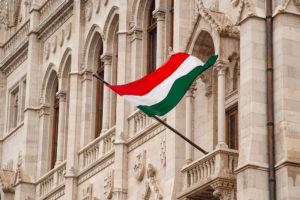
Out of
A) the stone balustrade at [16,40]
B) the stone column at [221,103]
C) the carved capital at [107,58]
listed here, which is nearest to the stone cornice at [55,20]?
the stone balustrade at [16,40]

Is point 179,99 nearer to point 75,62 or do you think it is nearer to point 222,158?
point 222,158

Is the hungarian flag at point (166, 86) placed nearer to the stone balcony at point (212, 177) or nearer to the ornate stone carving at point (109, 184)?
the stone balcony at point (212, 177)

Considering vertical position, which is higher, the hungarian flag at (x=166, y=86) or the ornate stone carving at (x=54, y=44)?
the ornate stone carving at (x=54, y=44)

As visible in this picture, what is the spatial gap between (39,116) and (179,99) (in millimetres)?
14966

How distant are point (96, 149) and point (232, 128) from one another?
27.3 ft

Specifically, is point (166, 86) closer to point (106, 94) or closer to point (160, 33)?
point (160, 33)

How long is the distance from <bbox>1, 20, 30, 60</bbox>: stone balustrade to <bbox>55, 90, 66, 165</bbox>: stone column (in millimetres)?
5363

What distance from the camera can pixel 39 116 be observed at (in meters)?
43.0

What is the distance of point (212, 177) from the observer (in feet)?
91.1

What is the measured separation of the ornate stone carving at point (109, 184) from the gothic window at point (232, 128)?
243 inches

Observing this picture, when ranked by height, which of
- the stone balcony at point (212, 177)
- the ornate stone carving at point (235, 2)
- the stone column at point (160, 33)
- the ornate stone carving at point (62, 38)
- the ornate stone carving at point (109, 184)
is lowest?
the stone balcony at point (212, 177)

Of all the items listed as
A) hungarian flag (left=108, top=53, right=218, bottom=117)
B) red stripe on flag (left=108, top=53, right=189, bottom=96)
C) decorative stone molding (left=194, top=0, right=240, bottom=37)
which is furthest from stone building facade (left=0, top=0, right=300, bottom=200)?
red stripe on flag (left=108, top=53, right=189, bottom=96)

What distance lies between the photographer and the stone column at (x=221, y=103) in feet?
93.1

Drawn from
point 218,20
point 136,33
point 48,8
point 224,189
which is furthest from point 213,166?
point 48,8
